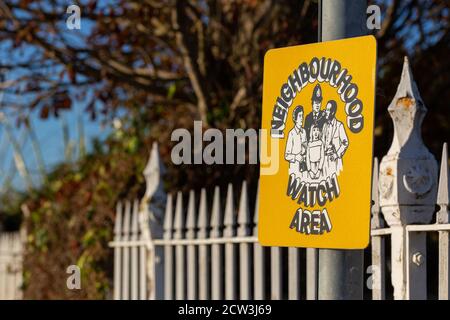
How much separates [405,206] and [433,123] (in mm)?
5412

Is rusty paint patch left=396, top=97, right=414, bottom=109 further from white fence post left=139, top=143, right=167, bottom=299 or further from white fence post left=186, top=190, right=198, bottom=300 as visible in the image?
white fence post left=139, top=143, right=167, bottom=299

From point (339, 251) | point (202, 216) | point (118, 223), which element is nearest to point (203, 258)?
point (202, 216)

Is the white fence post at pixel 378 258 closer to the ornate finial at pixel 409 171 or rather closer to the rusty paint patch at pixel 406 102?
the ornate finial at pixel 409 171

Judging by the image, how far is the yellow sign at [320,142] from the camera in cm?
309

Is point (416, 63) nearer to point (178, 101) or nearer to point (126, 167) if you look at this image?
point (178, 101)

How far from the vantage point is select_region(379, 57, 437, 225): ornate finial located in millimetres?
4473

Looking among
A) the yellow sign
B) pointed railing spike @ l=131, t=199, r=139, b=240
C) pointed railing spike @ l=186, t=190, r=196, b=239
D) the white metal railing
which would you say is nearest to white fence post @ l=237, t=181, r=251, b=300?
pointed railing spike @ l=186, t=190, r=196, b=239

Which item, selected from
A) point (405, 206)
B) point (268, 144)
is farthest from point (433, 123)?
point (268, 144)

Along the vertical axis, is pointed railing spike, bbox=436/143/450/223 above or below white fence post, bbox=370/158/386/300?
above

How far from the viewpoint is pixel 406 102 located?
4.53 metres

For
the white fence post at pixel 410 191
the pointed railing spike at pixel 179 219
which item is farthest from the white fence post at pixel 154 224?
the white fence post at pixel 410 191

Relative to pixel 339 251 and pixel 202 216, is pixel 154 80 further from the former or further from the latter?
pixel 339 251

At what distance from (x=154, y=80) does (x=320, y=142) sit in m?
6.56
